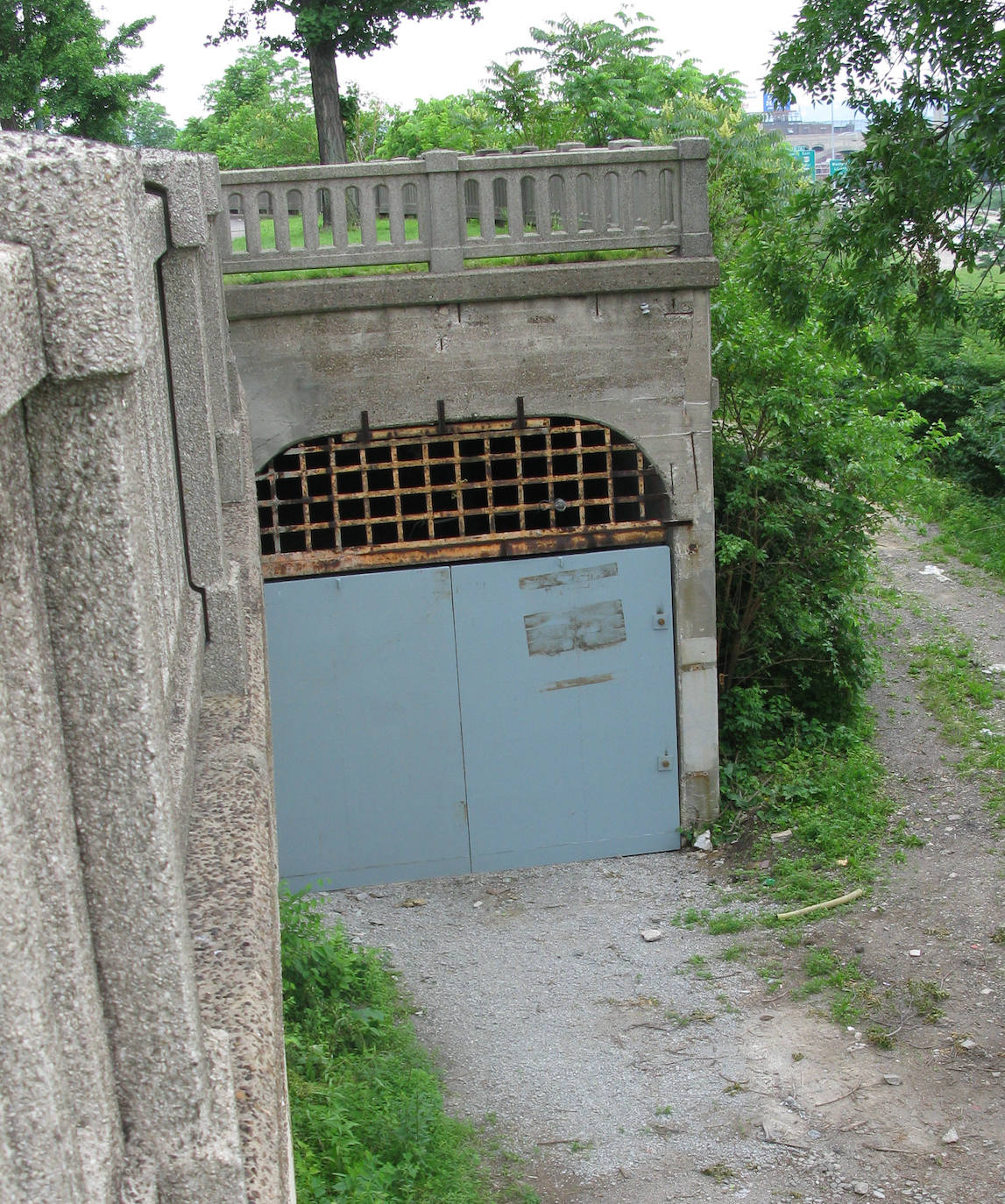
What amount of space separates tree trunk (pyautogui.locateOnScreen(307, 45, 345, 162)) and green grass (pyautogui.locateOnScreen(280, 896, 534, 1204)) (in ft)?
45.0

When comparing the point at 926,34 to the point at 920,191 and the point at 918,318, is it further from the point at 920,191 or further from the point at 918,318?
the point at 918,318

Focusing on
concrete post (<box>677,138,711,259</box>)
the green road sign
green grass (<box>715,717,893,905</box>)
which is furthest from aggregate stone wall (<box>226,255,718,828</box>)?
the green road sign

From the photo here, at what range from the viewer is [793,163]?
23.0 metres

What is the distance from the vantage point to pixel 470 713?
851 cm

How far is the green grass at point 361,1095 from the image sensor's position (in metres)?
4.95

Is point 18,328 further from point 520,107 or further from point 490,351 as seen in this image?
point 520,107

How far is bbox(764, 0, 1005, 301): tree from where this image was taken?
8820 millimetres

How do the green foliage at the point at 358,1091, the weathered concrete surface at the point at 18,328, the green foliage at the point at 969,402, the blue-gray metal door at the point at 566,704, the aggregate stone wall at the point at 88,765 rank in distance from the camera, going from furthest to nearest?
the green foliage at the point at 969,402, the blue-gray metal door at the point at 566,704, the green foliage at the point at 358,1091, the aggregate stone wall at the point at 88,765, the weathered concrete surface at the point at 18,328

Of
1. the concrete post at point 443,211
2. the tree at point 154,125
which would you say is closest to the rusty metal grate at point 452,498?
the concrete post at point 443,211

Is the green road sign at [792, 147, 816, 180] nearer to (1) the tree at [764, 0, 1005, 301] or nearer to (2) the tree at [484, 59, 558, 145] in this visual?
(2) the tree at [484, 59, 558, 145]

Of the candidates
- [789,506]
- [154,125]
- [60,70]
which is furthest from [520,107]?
[154,125]

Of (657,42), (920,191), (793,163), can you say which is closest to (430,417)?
(920,191)

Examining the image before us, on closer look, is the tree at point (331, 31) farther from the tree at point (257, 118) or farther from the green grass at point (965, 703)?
the tree at point (257, 118)

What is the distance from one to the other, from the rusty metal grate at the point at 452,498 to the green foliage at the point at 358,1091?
8.11ft
